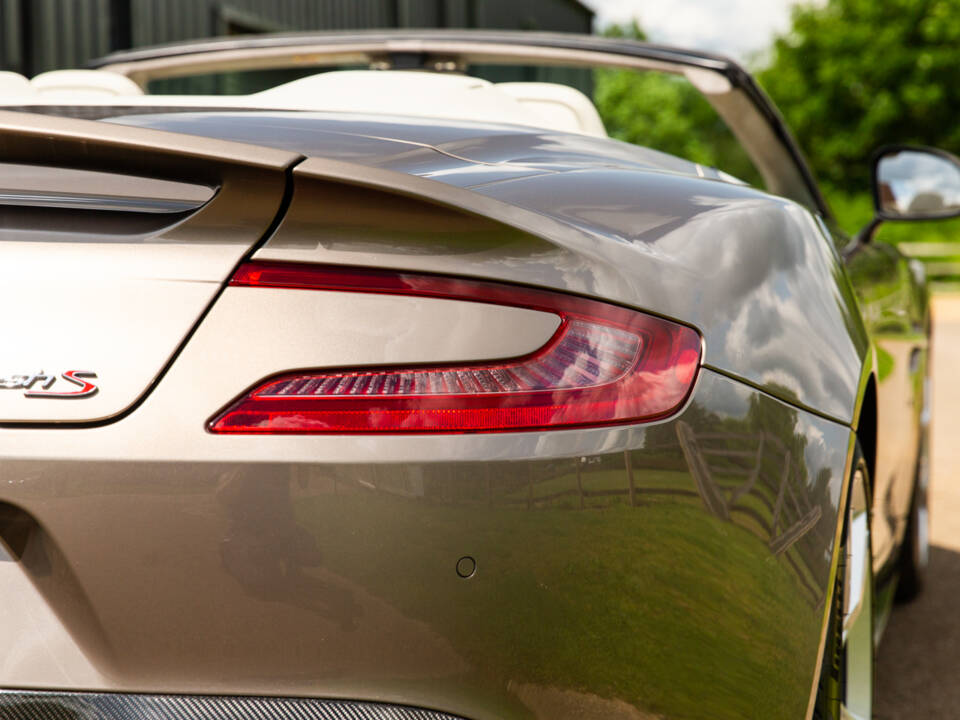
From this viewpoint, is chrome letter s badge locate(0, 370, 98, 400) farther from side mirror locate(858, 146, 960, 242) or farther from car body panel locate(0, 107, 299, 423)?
side mirror locate(858, 146, 960, 242)

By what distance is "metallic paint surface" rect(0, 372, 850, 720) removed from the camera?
3.80 ft

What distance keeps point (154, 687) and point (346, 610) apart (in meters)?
0.22

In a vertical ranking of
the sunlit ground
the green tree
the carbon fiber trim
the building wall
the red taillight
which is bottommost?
the green tree

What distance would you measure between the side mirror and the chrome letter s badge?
2.63 m

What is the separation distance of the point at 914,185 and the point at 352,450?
8.84 ft

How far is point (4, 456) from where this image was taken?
1.16 metres

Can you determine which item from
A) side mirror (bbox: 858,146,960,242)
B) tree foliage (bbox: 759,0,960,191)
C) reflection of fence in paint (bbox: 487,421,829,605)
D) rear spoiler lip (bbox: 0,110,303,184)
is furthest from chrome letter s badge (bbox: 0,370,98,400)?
tree foliage (bbox: 759,0,960,191)


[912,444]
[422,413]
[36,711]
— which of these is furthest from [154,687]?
[912,444]

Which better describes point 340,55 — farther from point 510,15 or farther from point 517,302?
point 510,15

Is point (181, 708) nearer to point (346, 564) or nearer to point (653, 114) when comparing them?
point (346, 564)

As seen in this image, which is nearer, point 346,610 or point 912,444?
point 346,610

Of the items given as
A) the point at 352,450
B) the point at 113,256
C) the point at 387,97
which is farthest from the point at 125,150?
the point at 387,97

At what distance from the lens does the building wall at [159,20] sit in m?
7.88

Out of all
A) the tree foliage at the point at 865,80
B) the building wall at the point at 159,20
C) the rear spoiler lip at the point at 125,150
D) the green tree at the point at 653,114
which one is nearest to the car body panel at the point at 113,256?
the rear spoiler lip at the point at 125,150
